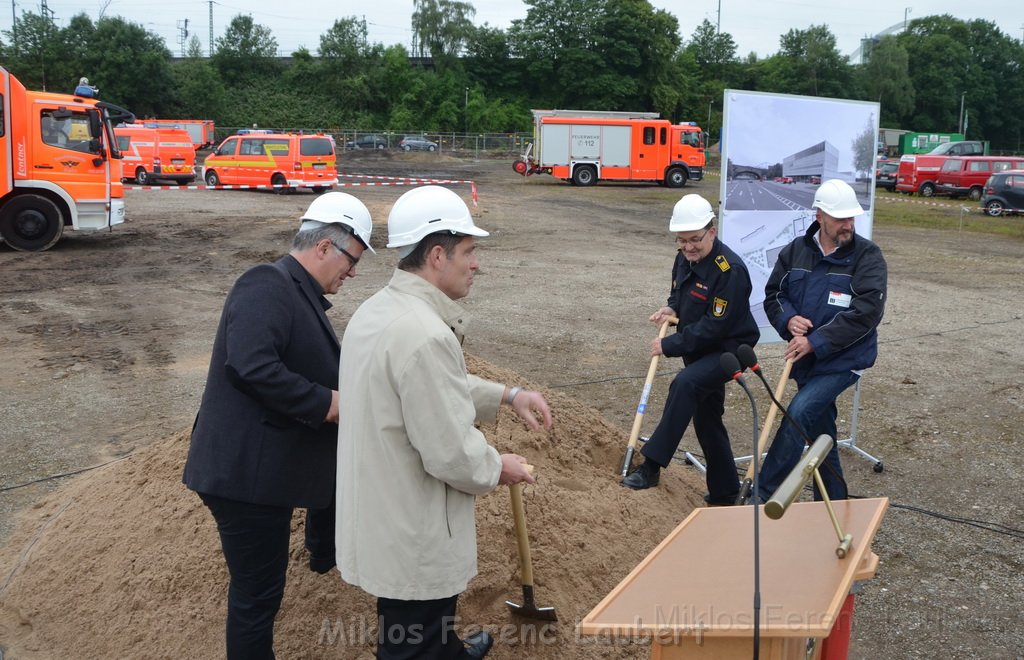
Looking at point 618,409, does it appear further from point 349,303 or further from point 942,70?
point 942,70

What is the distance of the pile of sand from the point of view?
3619 mm

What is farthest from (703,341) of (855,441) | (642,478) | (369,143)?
(369,143)

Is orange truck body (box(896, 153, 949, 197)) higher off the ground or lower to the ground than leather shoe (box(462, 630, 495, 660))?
higher

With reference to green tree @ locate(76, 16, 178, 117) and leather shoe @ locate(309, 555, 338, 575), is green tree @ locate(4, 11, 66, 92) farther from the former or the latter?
leather shoe @ locate(309, 555, 338, 575)

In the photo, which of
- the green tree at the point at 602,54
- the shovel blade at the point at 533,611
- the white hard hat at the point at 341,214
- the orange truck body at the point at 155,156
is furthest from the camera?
the green tree at the point at 602,54

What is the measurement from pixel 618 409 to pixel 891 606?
3456 millimetres

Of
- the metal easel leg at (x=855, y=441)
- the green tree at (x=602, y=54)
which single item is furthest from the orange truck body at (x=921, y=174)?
the green tree at (x=602, y=54)

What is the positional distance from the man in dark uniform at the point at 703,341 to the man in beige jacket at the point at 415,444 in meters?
2.52

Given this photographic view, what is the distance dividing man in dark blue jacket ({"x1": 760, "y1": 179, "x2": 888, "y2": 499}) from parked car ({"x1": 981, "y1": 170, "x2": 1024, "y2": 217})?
25.9 metres

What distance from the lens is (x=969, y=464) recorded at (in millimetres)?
6465

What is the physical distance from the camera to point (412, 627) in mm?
2725

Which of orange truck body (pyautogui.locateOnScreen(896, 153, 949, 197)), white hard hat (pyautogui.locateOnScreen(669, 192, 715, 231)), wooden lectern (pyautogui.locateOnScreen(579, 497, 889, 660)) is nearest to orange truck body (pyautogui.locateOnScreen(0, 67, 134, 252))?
white hard hat (pyautogui.locateOnScreen(669, 192, 715, 231))

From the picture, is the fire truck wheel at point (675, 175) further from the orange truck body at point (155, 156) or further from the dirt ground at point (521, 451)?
the dirt ground at point (521, 451)

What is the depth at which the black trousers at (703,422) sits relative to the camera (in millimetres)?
5129
